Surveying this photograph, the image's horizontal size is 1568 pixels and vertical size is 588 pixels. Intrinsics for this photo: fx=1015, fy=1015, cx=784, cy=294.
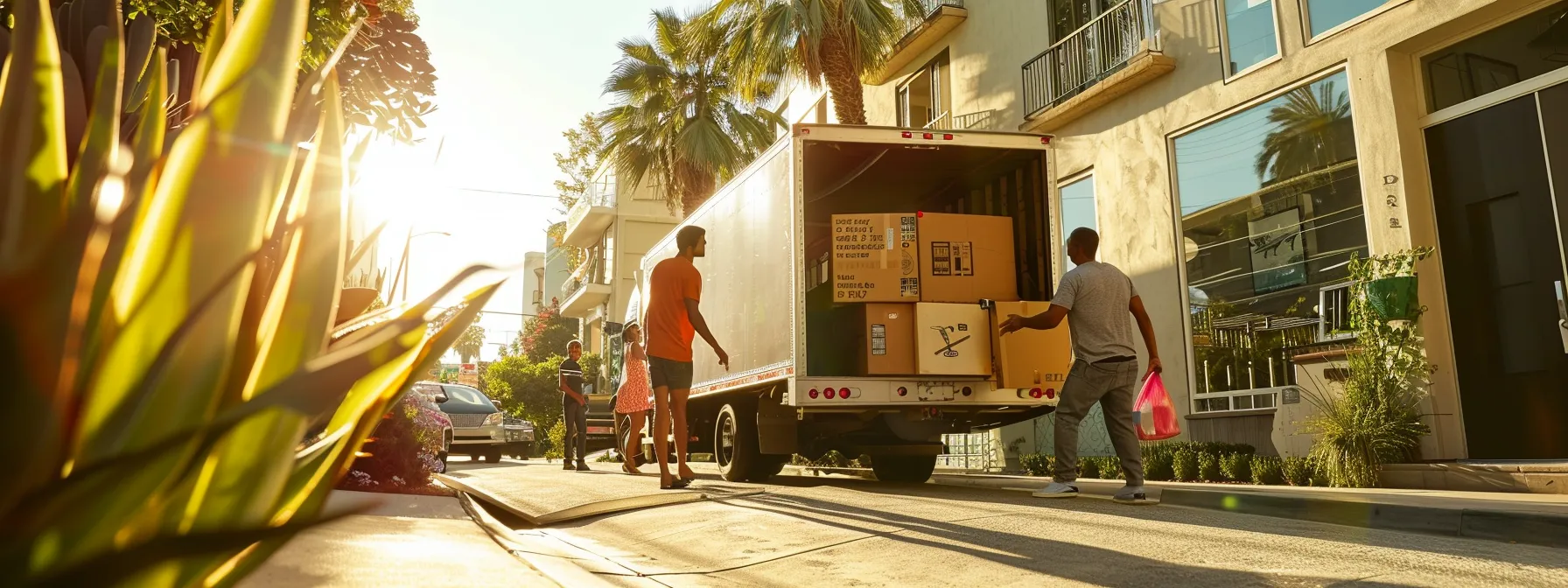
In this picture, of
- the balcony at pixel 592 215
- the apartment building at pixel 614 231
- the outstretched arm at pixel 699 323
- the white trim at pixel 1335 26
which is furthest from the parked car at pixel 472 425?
the balcony at pixel 592 215

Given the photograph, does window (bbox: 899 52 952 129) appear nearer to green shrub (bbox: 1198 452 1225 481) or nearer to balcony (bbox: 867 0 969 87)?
A: balcony (bbox: 867 0 969 87)

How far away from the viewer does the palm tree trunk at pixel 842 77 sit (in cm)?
1603

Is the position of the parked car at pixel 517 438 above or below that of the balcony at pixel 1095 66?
below

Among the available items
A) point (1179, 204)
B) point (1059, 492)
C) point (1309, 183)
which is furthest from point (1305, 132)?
point (1059, 492)

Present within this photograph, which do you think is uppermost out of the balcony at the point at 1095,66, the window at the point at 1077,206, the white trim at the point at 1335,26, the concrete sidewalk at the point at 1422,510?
the balcony at the point at 1095,66

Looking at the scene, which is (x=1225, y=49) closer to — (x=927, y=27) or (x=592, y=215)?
(x=927, y=27)

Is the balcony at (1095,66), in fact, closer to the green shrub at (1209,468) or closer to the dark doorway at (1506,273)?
the dark doorway at (1506,273)

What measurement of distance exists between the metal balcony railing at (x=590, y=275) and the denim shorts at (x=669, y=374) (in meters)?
33.4

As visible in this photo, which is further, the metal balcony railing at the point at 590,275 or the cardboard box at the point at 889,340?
the metal balcony railing at the point at 590,275

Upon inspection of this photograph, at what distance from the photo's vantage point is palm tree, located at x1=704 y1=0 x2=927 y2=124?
622 inches

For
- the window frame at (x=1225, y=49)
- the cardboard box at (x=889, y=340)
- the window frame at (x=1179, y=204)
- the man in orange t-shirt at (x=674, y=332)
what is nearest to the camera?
the man in orange t-shirt at (x=674, y=332)

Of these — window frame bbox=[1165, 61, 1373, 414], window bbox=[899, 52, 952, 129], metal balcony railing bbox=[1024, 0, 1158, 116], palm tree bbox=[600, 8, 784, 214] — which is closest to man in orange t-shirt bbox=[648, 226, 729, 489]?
window frame bbox=[1165, 61, 1373, 414]

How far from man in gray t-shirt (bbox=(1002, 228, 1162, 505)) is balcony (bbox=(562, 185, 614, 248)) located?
34.3 m

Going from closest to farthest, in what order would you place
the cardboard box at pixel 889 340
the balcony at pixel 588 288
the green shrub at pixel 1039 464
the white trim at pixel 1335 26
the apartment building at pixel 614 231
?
1. the cardboard box at pixel 889 340
2. the white trim at pixel 1335 26
3. the green shrub at pixel 1039 464
4. the apartment building at pixel 614 231
5. the balcony at pixel 588 288
